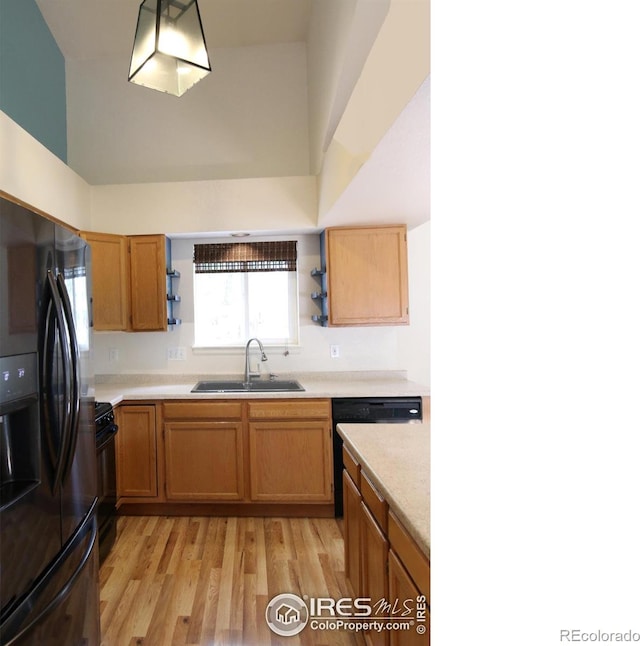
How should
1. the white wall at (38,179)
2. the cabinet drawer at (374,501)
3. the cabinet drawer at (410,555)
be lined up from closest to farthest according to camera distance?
1. the cabinet drawer at (410,555)
2. the cabinet drawer at (374,501)
3. the white wall at (38,179)

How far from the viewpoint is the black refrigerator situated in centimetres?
103

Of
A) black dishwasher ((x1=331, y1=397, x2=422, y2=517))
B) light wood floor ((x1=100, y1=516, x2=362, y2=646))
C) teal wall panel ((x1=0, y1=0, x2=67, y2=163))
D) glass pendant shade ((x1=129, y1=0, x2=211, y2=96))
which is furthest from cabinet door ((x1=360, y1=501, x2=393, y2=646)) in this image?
teal wall panel ((x1=0, y1=0, x2=67, y2=163))

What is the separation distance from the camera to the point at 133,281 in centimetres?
284

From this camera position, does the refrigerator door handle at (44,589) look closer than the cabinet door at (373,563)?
Yes

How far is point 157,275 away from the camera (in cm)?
286

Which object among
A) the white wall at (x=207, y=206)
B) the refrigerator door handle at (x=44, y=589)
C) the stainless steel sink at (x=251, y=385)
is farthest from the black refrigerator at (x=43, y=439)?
the white wall at (x=207, y=206)

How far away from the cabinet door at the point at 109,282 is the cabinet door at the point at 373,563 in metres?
2.35

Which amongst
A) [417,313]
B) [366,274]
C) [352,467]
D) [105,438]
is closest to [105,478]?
[105,438]

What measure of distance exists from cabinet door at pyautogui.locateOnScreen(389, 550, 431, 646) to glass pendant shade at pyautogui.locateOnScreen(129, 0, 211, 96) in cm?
221

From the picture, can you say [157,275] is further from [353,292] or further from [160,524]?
[160,524]

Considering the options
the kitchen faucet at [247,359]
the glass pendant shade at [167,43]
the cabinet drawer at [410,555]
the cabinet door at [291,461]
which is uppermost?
the glass pendant shade at [167,43]

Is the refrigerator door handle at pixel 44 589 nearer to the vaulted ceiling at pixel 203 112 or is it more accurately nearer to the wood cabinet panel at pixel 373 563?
the wood cabinet panel at pixel 373 563

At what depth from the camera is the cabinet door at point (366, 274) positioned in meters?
2.80
